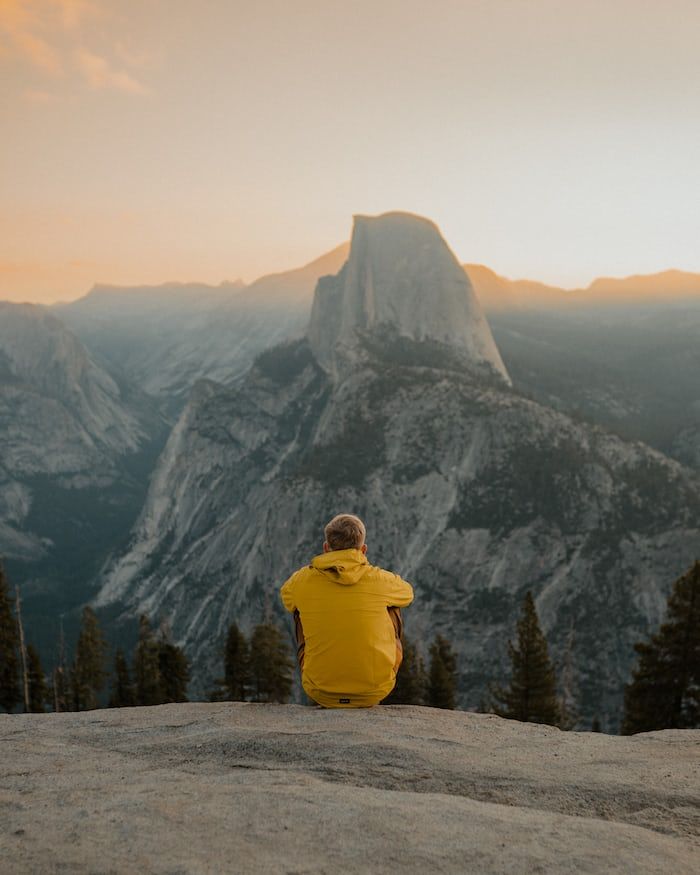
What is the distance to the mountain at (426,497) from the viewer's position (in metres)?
61.6

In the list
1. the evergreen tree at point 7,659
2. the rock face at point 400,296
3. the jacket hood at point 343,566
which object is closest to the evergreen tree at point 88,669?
the evergreen tree at point 7,659

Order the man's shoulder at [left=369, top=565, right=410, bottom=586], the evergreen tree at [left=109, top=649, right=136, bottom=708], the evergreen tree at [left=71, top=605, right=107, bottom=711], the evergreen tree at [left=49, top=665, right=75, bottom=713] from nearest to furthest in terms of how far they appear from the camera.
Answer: the man's shoulder at [left=369, top=565, right=410, bottom=586] < the evergreen tree at [left=109, top=649, right=136, bottom=708] < the evergreen tree at [left=71, top=605, right=107, bottom=711] < the evergreen tree at [left=49, top=665, right=75, bottom=713]

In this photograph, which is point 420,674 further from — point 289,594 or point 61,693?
point 289,594

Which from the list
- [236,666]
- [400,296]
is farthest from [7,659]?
[400,296]

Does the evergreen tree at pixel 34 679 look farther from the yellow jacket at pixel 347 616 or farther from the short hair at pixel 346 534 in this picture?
the short hair at pixel 346 534

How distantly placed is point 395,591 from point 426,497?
228 feet

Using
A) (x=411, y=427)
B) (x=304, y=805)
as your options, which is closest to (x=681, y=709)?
(x=304, y=805)

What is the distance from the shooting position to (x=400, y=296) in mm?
133500

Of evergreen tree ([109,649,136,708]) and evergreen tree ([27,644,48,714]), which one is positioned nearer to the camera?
evergreen tree ([27,644,48,714])

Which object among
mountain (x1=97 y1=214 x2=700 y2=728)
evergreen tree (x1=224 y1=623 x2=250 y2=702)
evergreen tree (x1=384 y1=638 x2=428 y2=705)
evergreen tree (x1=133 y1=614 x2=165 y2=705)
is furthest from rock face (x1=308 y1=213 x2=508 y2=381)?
evergreen tree (x1=224 y1=623 x2=250 y2=702)

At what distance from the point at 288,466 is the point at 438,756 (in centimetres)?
12070

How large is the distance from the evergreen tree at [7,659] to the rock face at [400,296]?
295 ft

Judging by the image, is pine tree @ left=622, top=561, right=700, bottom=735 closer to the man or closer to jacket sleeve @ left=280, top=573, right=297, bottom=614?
the man

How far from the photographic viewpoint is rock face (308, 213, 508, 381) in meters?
126
